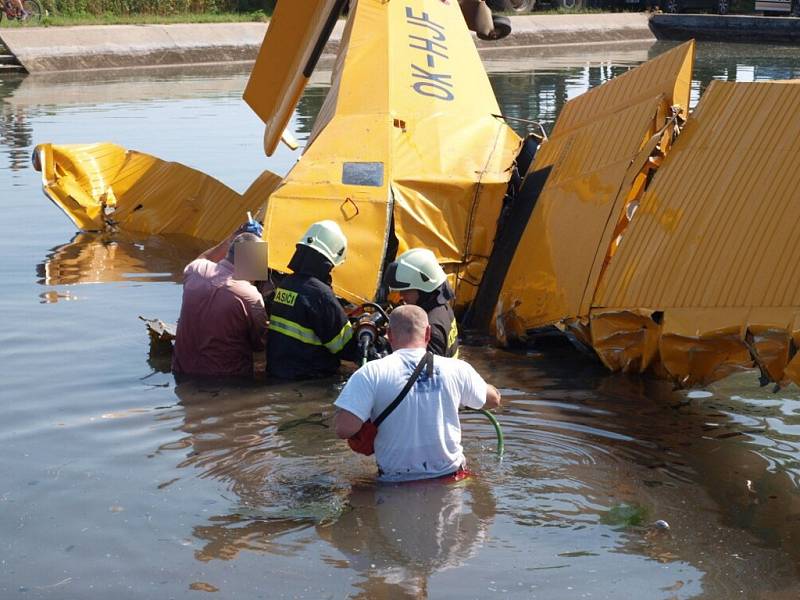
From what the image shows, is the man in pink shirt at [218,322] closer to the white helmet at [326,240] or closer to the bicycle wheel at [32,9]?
the white helmet at [326,240]

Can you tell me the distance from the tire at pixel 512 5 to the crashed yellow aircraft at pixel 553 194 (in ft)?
94.9

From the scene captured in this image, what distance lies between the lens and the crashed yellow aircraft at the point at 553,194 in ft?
23.5

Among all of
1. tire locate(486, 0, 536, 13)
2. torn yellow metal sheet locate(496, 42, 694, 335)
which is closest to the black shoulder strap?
torn yellow metal sheet locate(496, 42, 694, 335)

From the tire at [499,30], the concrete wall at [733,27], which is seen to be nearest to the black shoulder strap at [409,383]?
the tire at [499,30]

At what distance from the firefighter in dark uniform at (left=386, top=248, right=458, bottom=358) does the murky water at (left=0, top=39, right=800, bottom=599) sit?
565 millimetres

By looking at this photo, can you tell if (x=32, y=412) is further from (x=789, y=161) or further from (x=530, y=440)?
(x=789, y=161)

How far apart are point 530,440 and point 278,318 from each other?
1.96m

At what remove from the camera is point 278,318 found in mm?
8266

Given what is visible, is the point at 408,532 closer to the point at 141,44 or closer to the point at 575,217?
the point at 575,217

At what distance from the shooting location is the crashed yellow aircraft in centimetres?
716

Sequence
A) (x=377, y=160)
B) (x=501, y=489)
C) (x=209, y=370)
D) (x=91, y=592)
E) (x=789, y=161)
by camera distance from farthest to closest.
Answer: (x=377, y=160) → (x=209, y=370) → (x=789, y=161) → (x=501, y=489) → (x=91, y=592)

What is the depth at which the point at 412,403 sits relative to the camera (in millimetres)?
5930

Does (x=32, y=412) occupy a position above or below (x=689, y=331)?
below

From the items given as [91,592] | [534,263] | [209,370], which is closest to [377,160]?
[534,263]
